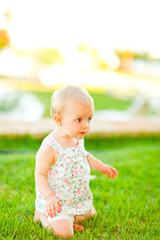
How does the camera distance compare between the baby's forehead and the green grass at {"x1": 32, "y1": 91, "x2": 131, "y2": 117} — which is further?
the green grass at {"x1": 32, "y1": 91, "x2": 131, "y2": 117}

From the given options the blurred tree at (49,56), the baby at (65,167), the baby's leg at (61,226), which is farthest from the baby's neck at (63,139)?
the blurred tree at (49,56)

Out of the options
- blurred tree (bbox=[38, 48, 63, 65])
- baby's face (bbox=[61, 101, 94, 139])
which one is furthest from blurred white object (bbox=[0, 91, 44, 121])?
blurred tree (bbox=[38, 48, 63, 65])

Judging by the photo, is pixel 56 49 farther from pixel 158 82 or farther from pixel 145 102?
pixel 145 102

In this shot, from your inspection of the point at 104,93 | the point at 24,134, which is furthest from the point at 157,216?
the point at 104,93

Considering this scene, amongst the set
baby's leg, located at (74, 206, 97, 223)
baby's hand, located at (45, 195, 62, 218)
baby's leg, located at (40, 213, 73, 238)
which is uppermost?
baby's hand, located at (45, 195, 62, 218)

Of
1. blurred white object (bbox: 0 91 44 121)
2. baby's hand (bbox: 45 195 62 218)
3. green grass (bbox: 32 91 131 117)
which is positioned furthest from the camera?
green grass (bbox: 32 91 131 117)

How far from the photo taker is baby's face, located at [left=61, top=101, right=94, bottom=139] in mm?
2062

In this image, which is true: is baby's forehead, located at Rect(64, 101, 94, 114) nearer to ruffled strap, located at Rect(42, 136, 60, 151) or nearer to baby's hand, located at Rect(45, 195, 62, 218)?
ruffled strap, located at Rect(42, 136, 60, 151)

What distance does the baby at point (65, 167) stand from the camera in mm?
2068

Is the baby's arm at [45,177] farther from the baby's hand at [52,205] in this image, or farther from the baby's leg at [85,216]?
the baby's leg at [85,216]

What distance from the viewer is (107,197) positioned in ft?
9.53

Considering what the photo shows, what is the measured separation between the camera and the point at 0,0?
50.1ft

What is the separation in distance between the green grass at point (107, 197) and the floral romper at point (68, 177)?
191 millimetres

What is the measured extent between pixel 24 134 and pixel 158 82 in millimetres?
13954
